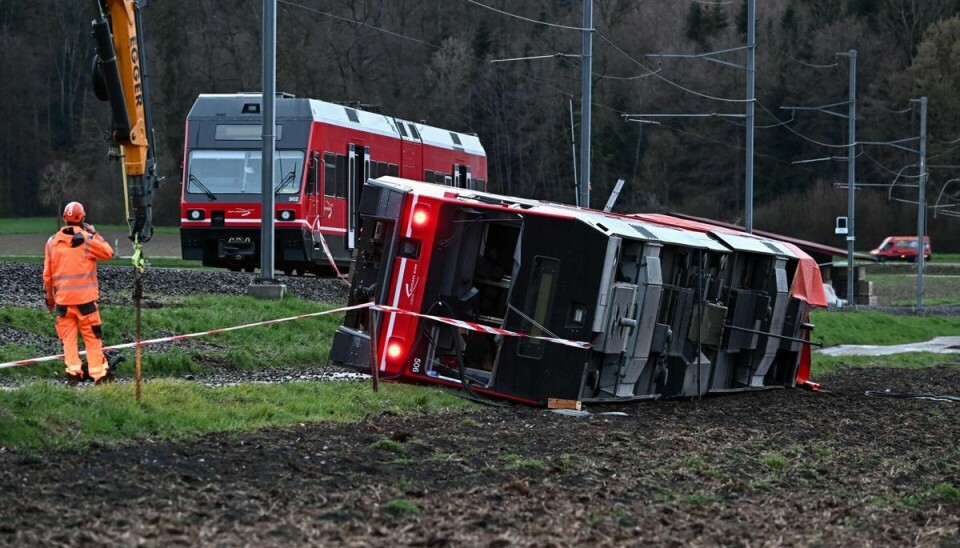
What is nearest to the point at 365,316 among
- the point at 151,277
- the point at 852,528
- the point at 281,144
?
the point at 852,528

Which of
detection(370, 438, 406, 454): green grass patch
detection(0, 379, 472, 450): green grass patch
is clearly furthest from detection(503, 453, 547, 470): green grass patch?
detection(0, 379, 472, 450): green grass patch

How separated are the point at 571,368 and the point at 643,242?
1.90 meters

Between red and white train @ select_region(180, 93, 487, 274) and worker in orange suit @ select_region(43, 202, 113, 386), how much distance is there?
52.3 feet

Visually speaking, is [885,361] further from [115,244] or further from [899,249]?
[899,249]

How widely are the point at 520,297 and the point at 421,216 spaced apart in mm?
1513

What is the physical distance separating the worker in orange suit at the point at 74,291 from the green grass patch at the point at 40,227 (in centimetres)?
5015

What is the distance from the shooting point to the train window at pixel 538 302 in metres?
16.8

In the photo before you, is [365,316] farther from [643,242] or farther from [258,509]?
[258,509]

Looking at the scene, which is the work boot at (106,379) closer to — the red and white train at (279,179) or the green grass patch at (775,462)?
the green grass patch at (775,462)

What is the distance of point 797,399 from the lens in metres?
21.7

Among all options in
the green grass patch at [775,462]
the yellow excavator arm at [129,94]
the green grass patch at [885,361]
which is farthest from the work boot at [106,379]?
the green grass patch at [885,361]

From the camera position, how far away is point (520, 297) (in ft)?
55.6

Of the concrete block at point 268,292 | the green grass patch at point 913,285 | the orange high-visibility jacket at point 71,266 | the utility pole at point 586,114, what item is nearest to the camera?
the orange high-visibility jacket at point 71,266

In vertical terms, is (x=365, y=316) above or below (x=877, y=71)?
below
